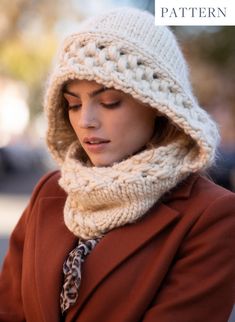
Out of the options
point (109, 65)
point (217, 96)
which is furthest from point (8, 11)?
point (109, 65)

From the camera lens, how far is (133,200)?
2.09m

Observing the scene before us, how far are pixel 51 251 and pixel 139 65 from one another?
683 mm

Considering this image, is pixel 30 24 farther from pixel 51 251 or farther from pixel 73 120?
pixel 51 251

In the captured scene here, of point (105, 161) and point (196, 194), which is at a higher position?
point (105, 161)

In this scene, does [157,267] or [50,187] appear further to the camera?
[50,187]

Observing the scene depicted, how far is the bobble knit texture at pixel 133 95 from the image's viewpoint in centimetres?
205

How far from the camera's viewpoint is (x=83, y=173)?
2.19m

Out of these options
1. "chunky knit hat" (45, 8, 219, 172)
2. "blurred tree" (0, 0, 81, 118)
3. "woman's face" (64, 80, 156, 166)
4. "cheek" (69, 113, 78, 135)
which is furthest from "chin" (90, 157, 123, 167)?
"blurred tree" (0, 0, 81, 118)

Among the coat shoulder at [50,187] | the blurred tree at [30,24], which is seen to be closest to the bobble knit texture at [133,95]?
the coat shoulder at [50,187]

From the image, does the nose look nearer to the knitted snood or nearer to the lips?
the lips

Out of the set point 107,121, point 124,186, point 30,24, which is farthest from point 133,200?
point 30,24

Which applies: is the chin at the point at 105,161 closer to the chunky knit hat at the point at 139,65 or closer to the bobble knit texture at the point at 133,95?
the bobble knit texture at the point at 133,95

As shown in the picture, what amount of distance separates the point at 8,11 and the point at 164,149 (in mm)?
14852

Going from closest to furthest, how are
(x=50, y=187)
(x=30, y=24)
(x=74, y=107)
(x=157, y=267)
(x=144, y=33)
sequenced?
(x=157, y=267), (x=144, y=33), (x=74, y=107), (x=50, y=187), (x=30, y=24)
